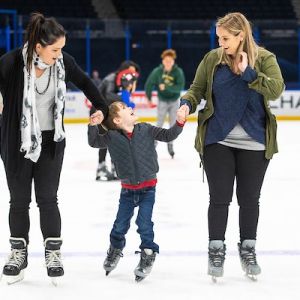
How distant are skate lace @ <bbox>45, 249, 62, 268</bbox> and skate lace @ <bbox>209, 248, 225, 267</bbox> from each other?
2.26 feet

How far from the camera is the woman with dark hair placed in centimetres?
357

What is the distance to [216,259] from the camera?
12.3ft

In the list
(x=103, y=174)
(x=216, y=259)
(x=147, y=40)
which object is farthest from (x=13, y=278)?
(x=147, y=40)

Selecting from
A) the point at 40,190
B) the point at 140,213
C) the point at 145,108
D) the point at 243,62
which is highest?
the point at 243,62

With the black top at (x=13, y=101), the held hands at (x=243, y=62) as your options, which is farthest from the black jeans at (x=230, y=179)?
the black top at (x=13, y=101)

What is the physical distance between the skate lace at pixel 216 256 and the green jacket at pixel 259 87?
454 millimetres

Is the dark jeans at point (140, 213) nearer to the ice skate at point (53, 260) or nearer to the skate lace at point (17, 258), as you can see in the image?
the ice skate at point (53, 260)

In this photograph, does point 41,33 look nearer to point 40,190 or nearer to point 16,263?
point 40,190

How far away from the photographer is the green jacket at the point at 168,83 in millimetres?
10031

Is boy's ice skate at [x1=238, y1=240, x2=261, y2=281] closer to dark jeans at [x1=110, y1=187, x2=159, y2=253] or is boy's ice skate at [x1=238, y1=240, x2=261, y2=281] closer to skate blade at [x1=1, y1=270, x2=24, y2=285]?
dark jeans at [x1=110, y1=187, x2=159, y2=253]

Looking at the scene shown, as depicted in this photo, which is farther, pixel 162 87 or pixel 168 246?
pixel 162 87

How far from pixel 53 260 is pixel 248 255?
893mm

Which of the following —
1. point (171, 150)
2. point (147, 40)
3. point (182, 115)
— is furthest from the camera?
point (147, 40)

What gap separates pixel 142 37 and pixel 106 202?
460 inches
